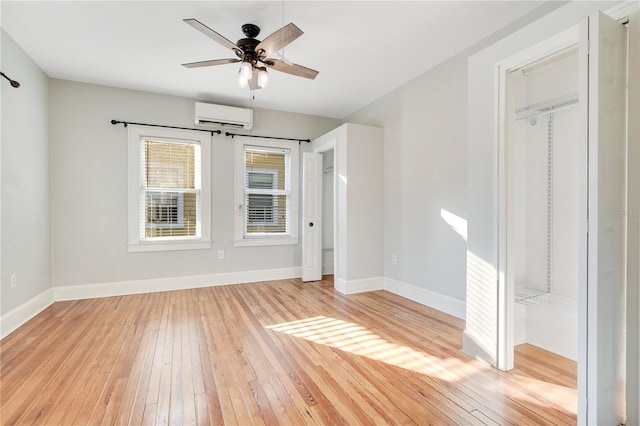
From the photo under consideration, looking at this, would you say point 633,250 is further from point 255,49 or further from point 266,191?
point 266,191

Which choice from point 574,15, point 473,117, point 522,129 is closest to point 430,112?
point 522,129

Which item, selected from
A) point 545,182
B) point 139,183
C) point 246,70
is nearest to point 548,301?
point 545,182

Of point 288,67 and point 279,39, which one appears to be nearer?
point 279,39

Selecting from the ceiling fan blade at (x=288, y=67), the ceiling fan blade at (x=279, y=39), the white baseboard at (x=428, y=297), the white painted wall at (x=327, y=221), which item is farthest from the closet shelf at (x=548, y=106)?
the white painted wall at (x=327, y=221)

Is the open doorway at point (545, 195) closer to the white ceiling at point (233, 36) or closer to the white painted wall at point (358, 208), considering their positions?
the white ceiling at point (233, 36)

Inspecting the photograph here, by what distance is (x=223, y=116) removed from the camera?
14.1 feet

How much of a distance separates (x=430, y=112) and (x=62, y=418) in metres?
3.97

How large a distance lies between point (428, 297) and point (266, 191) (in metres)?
2.87

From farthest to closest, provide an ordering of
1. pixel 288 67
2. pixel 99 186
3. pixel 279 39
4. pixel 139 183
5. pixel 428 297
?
pixel 139 183
pixel 99 186
pixel 428 297
pixel 288 67
pixel 279 39

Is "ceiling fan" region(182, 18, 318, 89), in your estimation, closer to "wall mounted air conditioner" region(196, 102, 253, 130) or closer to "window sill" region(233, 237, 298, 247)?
"wall mounted air conditioner" region(196, 102, 253, 130)

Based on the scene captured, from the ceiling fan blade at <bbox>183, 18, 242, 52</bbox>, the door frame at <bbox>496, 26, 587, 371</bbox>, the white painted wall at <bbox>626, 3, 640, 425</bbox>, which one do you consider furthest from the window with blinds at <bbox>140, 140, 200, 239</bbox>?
the white painted wall at <bbox>626, 3, 640, 425</bbox>

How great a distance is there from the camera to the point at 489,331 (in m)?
2.17

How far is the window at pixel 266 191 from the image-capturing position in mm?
4645

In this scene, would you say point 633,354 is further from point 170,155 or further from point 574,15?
point 170,155
